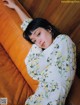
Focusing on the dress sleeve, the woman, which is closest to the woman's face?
the woman

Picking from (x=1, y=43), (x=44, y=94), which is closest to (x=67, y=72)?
(x=44, y=94)

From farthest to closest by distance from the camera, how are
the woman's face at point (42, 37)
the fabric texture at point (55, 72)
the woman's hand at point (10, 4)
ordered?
the woman's hand at point (10, 4), the woman's face at point (42, 37), the fabric texture at point (55, 72)

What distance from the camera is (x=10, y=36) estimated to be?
1.87m

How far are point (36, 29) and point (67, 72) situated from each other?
1.54 feet

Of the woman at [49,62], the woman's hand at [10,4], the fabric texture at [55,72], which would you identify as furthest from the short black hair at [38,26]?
the woman's hand at [10,4]

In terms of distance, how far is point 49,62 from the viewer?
1.53 meters

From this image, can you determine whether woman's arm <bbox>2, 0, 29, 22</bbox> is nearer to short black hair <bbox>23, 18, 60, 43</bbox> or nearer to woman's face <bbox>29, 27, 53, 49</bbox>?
short black hair <bbox>23, 18, 60, 43</bbox>

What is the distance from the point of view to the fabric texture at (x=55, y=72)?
54.4 inches

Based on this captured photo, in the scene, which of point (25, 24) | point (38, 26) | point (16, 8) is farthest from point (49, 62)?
point (16, 8)

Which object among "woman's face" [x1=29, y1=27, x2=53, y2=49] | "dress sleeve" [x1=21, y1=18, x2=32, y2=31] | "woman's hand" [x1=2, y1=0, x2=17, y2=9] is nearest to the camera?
"woman's face" [x1=29, y1=27, x2=53, y2=49]

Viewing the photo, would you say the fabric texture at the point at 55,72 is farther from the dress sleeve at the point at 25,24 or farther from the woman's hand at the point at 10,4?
the woman's hand at the point at 10,4

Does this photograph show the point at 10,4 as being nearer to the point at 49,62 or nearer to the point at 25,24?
the point at 25,24

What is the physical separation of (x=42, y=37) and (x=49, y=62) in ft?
0.67

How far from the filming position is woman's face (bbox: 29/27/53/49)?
159 centimetres
